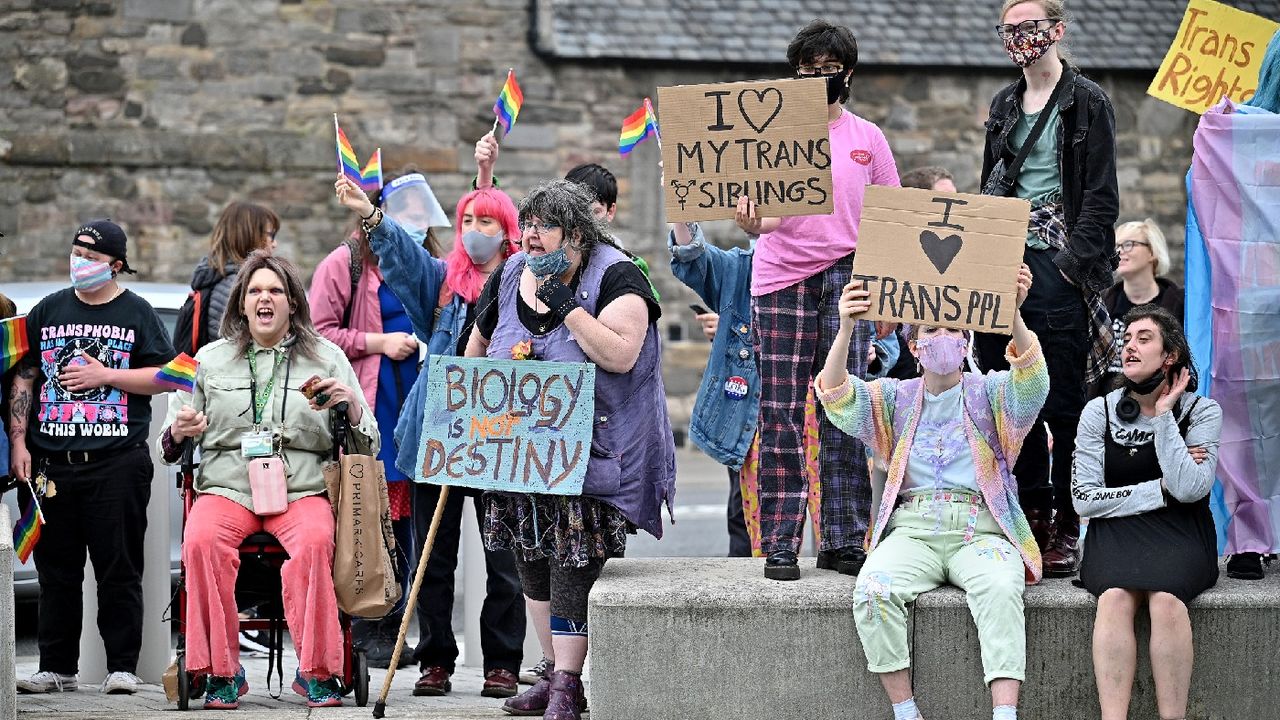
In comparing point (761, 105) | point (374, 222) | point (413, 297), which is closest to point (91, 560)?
point (413, 297)

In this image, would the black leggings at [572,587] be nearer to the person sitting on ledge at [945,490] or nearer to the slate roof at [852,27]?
the person sitting on ledge at [945,490]

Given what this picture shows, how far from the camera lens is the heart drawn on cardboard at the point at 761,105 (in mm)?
6285

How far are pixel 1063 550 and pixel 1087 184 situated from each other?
1.31 meters

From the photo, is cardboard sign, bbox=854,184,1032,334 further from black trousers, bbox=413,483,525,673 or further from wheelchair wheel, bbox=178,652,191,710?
wheelchair wheel, bbox=178,652,191,710

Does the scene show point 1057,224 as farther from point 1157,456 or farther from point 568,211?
point 568,211

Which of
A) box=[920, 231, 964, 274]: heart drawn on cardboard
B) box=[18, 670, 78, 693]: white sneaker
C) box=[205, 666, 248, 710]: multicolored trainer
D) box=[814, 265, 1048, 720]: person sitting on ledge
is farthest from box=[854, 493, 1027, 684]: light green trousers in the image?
→ box=[18, 670, 78, 693]: white sneaker

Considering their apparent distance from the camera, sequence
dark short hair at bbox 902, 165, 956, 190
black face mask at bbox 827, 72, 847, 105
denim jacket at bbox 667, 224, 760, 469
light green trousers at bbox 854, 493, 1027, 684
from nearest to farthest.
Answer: light green trousers at bbox 854, 493, 1027, 684
black face mask at bbox 827, 72, 847, 105
denim jacket at bbox 667, 224, 760, 469
dark short hair at bbox 902, 165, 956, 190

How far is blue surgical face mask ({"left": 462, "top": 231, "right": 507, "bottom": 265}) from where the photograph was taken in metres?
7.25

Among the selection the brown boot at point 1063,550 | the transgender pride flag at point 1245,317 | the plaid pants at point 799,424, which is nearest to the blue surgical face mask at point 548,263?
the plaid pants at point 799,424

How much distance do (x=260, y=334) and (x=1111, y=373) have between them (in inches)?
126

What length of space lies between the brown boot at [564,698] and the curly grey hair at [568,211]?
1484mm

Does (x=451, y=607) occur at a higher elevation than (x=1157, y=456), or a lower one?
lower

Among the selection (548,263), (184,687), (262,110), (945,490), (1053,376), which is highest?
(262,110)

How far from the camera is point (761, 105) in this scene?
20.7ft
